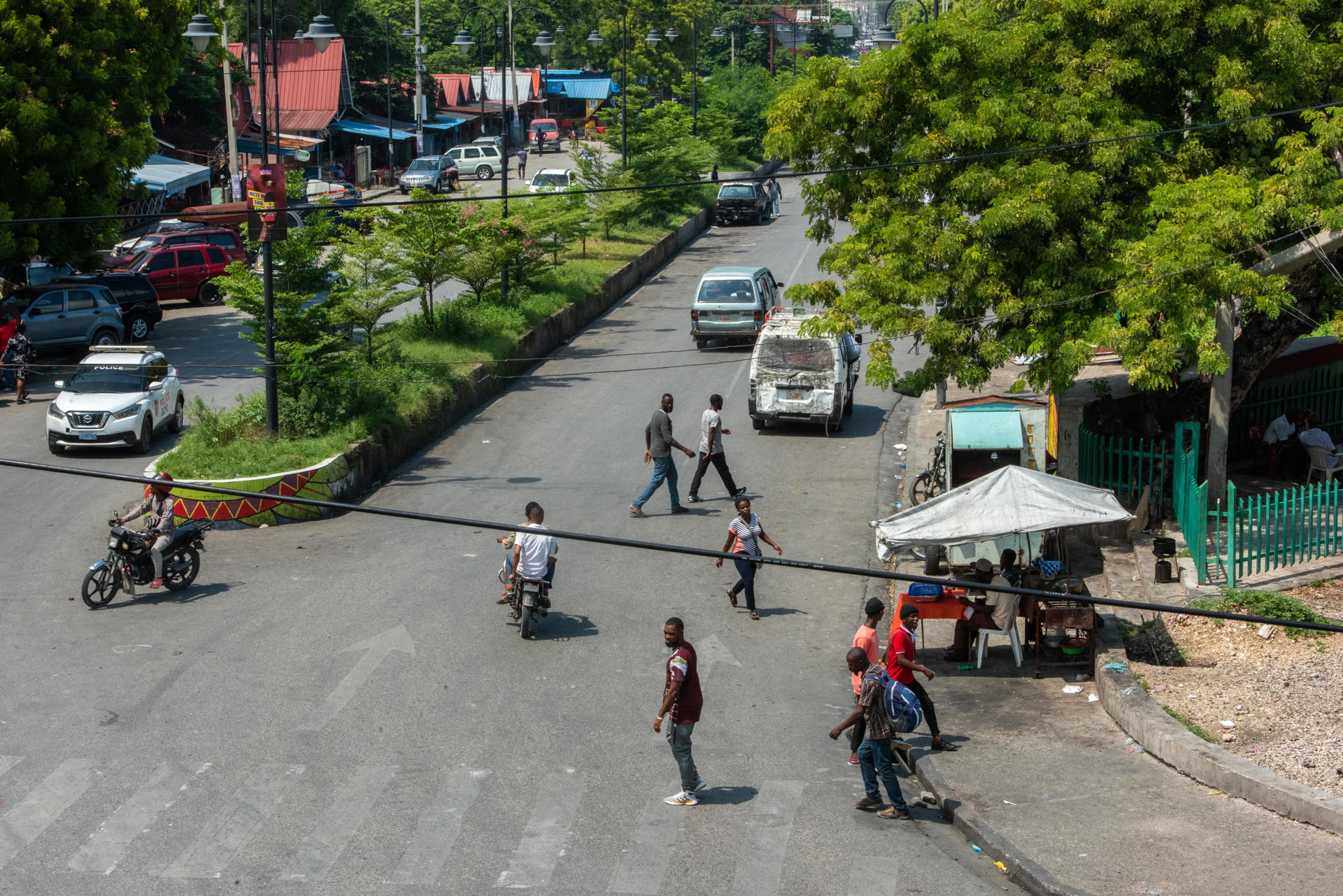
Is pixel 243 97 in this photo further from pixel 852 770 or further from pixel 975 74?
pixel 852 770

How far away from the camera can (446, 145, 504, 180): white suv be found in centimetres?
6375

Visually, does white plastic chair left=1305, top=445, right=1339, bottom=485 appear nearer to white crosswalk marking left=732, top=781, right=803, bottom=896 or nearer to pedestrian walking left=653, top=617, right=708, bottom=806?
white crosswalk marking left=732, top=781, right=803, bottom=896

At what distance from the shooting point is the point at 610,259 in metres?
39.3

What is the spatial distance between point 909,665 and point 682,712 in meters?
2.31

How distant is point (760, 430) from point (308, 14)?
169 ft

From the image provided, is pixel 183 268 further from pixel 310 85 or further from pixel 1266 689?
pixel 1266 689

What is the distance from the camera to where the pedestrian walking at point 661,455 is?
730 inches

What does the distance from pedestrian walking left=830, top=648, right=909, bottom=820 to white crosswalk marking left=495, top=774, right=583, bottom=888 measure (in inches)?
85.6

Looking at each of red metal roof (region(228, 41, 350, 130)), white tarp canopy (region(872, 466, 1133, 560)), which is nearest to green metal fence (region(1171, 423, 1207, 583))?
white tarp canopy (region(872, 466, 1133, 560))

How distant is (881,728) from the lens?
10.3m

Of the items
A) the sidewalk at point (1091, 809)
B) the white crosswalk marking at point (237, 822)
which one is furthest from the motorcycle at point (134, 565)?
the sidewalk at point (1091, 809)

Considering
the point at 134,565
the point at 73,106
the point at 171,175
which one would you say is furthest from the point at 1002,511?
the point at 171,175

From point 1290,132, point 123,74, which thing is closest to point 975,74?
point 1290,132

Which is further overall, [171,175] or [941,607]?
[171,175]
